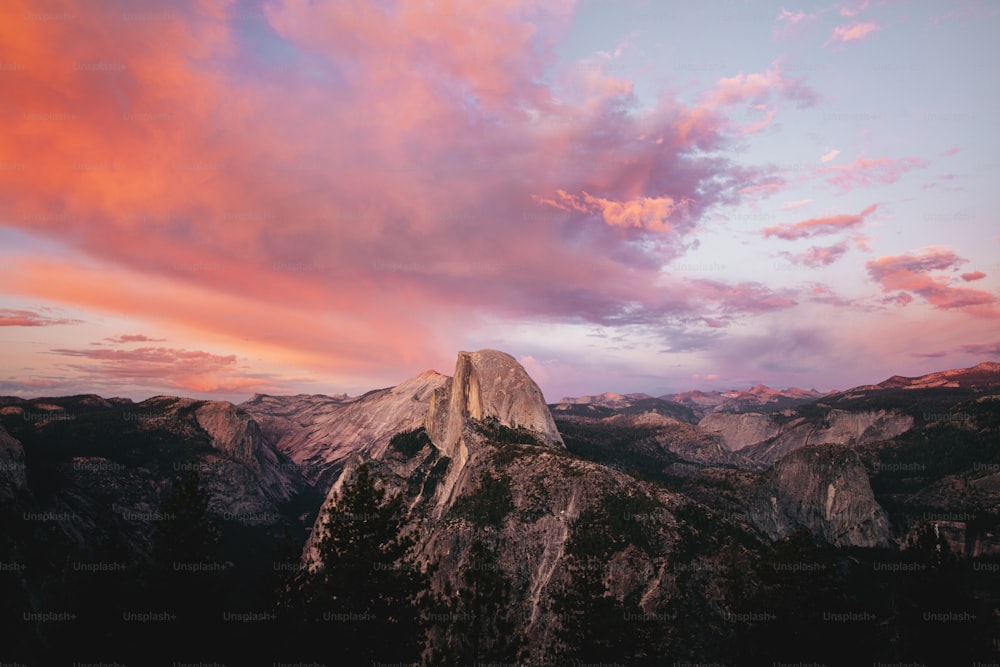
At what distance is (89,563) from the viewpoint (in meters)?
33.0

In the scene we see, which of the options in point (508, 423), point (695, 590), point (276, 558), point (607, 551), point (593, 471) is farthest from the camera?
point (508, 423)

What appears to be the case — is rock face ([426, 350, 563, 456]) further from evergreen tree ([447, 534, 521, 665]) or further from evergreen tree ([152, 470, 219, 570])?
evergreen tree ([152, 470, 219, 570])

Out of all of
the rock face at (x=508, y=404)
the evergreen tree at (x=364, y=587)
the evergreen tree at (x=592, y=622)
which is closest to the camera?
the evergreen tree at (x=364, y=587)

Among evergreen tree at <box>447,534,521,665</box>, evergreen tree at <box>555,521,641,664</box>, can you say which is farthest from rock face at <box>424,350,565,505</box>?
evergreen tree at <box>447,534,521,665</box>

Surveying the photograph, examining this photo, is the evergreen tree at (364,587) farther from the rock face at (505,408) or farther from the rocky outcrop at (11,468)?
the rocky outcrop at (11,468)

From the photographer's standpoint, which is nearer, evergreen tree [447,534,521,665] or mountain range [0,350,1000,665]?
mountain range [0,350,1000,665]

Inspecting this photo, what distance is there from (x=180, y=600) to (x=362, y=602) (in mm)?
11760

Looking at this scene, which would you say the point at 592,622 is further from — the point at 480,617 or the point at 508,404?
the point at 508,404

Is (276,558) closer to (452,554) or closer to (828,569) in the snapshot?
(828,569)

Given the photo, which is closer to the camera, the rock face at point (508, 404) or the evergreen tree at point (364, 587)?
the evergreen tree at point (364, 587)

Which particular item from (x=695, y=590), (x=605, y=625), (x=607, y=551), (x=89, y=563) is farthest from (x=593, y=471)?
(x=89, y=563)

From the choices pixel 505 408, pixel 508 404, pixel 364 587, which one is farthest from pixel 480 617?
pixel 508 404

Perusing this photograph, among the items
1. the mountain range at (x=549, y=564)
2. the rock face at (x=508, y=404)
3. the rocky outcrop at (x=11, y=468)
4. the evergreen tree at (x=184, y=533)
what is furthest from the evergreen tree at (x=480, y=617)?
the rocky outcrop at (x=11, y=468)

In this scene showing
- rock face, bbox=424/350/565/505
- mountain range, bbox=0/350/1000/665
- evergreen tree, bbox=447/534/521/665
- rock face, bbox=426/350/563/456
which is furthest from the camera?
rock face, bbox=426/350/563/456
